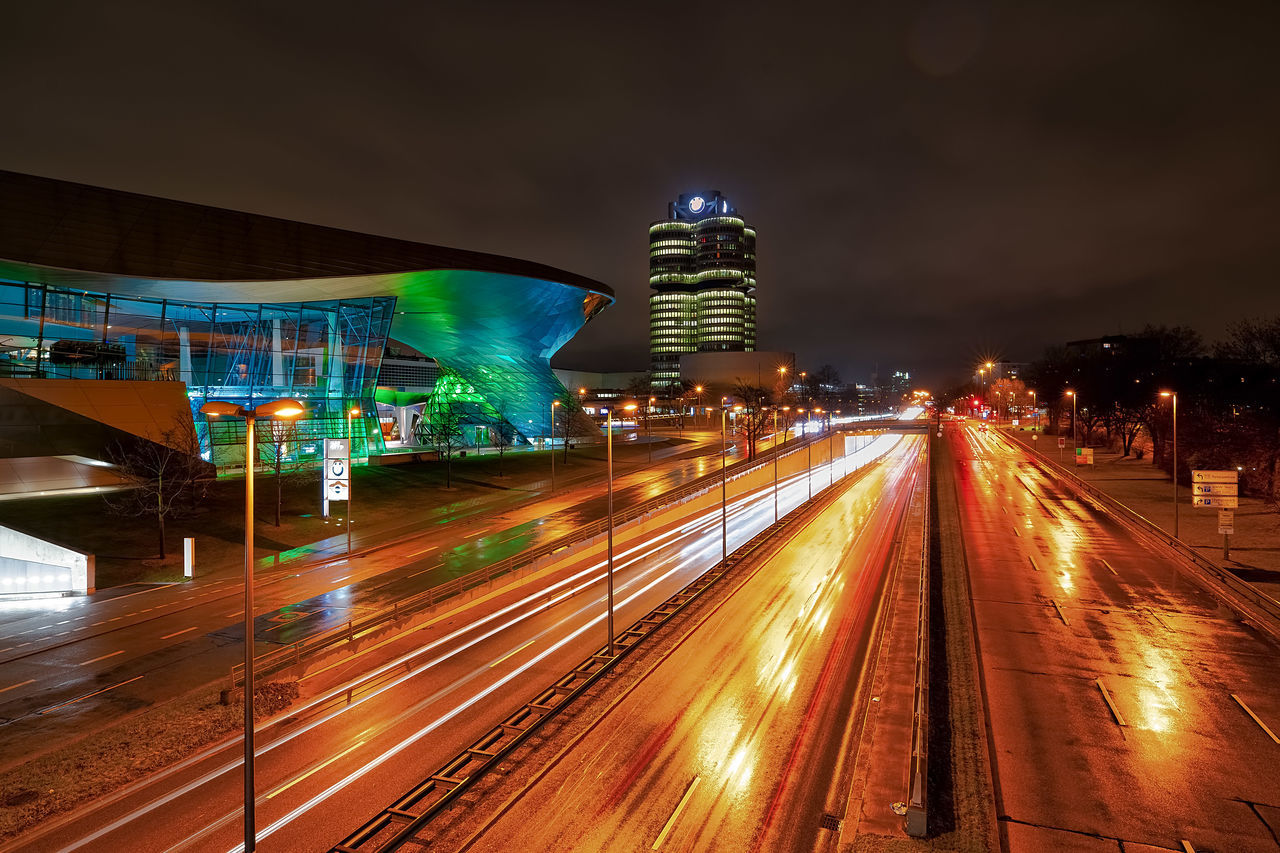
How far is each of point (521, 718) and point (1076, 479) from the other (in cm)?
5648

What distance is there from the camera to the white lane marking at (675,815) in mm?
10156

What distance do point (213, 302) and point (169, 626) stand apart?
37.1m

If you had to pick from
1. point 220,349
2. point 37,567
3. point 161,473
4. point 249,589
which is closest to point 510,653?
point 249,589

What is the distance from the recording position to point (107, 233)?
1598 inches

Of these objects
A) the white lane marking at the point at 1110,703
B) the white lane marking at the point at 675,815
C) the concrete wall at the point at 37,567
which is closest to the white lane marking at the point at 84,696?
the concrete wall at the point at 37,567

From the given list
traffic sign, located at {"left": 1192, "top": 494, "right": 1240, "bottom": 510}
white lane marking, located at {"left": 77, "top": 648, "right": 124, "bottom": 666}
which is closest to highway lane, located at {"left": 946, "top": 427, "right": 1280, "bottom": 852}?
traffic sign, located at {"left": 1192, "top": 494, "right": 1240, "bottom": 510}

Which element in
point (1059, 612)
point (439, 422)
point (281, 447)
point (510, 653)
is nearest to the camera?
point (510, 653)

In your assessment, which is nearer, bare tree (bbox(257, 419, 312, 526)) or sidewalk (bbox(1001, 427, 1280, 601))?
sidewalk (bbox(1001, 427, 1280, 601))

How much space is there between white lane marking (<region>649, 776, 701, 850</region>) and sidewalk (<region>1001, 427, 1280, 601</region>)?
23.4m

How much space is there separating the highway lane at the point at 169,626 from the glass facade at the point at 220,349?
54.5 feet

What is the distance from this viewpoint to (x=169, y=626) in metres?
22.1

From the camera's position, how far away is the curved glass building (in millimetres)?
38781

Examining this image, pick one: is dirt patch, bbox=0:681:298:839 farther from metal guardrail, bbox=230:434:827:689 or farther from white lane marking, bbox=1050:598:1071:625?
white lane marking, bbox=1050:598:1071:625

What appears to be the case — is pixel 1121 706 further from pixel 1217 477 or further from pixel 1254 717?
pixel 1217 477
